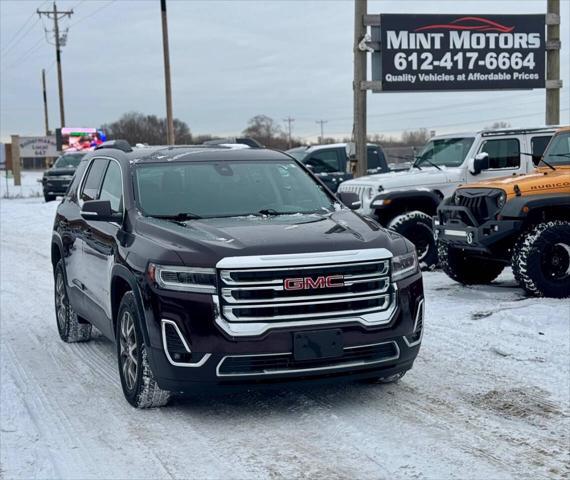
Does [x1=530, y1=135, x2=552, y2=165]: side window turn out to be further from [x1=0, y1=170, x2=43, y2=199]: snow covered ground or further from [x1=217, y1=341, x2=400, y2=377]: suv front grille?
[x1=0, y1=170, x2=43, y2=199]: snow covered ground

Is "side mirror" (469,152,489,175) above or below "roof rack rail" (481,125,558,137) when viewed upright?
below

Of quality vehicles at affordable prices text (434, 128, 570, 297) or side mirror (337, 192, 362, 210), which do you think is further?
quality vehicles at affordable prices text (434, 128, 570, 297)

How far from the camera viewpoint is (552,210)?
30.7 ft

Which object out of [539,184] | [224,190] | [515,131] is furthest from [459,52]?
[224,190]

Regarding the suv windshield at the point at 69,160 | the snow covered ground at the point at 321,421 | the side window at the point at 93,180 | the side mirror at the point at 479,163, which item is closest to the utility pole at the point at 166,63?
the suv windshield at the point at 69,160

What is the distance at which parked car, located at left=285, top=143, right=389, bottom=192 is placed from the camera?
59.5ft

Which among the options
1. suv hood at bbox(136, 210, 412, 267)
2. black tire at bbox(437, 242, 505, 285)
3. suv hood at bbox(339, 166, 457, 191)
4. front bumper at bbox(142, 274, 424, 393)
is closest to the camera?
front bumper at bbox(142, 274, 424, 393)

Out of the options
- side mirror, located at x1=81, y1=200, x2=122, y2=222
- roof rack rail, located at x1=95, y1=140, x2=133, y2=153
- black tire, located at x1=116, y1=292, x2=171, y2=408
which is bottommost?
black tire, located at x1=116, y1=292, x2=171, y2=408

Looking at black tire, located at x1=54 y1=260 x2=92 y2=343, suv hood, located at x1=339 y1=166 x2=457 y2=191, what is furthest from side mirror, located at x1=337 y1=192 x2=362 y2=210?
suv hood, located at x1=339 y1=166 x2=457 y2=191

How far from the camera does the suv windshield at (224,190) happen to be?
6148 millimetres

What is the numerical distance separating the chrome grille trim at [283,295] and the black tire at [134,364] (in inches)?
28.2

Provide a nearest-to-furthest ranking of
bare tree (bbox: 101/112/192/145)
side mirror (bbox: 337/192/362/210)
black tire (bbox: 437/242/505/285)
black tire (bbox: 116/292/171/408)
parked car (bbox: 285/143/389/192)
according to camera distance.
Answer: black tire (bbox: 116/292/171/408), side mirror (bbox: 337/192/362/210), black tire (bbox: 437/242/505/285), parked car (bbox: 285/143/389/192), bare tree (bbox: 101/112/192/145)

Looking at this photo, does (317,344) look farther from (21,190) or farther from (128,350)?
(21,190)

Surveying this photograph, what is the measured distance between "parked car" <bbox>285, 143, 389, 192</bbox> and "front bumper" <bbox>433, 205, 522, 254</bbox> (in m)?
8.02
